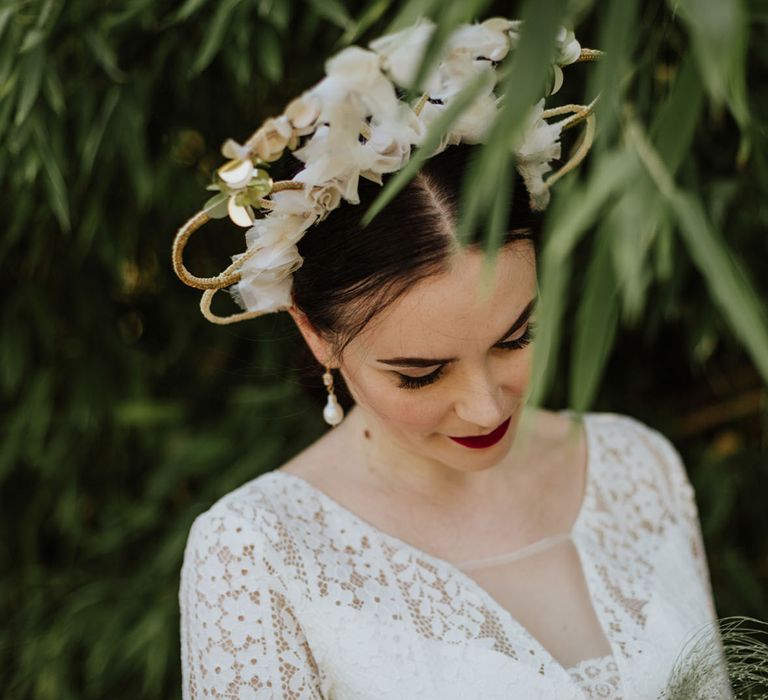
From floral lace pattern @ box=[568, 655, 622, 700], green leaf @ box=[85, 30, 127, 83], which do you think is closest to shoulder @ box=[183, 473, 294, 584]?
floral lace pattern @ box=[568, 655, 622, 700]

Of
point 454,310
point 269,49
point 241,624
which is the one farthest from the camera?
point 269,49

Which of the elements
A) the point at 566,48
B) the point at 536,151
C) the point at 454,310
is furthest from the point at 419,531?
the point at 566,48

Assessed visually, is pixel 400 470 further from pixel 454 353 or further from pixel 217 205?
pixel 217 205

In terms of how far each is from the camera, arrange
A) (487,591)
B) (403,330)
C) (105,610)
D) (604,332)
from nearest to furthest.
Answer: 1. (604,332)
2. (403,330)
3. (487,591)
4. (105,610)

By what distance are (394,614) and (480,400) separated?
1.02 feet

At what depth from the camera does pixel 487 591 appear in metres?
1.35

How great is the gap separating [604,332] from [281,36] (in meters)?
1.16

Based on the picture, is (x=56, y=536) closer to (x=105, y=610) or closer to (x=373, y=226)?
(x=105, y=610)

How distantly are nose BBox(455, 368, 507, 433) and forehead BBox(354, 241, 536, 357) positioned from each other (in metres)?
0.05

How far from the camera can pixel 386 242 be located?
1155 millimetres

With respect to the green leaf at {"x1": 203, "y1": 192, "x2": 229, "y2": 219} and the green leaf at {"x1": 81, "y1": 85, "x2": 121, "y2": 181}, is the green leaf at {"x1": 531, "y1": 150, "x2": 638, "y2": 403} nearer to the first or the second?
the green leaf at {"x1": 203, "y1": 192, "x2": 229, "y2": 219}

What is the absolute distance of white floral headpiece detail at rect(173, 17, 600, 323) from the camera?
82 centimetres

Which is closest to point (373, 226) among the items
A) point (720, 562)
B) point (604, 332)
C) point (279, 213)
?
point (279, 213)

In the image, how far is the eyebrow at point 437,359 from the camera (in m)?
1.11
